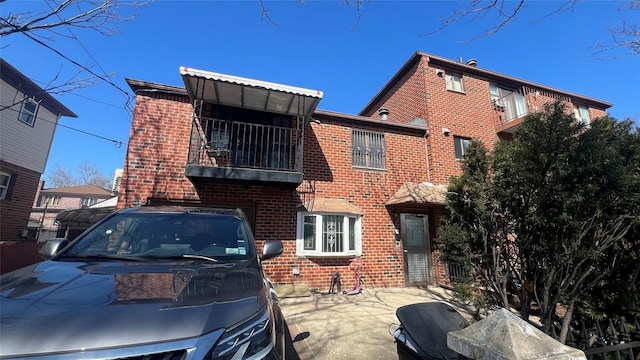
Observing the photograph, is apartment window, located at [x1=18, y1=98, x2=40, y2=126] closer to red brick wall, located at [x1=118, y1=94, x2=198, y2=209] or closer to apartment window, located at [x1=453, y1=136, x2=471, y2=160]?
red brick wall, located at [x1=118, y1=94, x2=198, y2=209]

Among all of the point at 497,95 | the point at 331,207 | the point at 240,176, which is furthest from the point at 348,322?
the point at 497,95

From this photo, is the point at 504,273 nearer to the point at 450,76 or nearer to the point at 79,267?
the point at 79,267

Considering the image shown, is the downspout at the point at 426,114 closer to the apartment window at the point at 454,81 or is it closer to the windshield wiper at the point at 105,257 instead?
the apartment window at the point at 454,81

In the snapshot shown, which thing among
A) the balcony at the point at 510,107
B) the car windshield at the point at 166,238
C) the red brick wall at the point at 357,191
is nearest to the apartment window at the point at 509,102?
the balcony at the point at 510,107

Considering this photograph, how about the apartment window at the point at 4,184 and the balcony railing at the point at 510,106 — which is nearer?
the balcony railing at the point at 510,106

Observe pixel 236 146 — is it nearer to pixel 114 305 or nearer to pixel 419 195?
pixel 419 195

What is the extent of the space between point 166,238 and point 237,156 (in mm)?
5342

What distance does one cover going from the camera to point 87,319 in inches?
43.4

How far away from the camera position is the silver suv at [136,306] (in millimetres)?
1031

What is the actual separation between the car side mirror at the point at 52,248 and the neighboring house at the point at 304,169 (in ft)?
12.4

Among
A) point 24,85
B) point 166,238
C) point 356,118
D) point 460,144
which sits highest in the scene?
point 24,85

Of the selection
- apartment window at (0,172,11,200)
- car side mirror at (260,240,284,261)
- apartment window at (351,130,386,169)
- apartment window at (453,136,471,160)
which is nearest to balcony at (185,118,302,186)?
apartment window at (351,130,386,169)

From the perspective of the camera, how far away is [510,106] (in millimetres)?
11148

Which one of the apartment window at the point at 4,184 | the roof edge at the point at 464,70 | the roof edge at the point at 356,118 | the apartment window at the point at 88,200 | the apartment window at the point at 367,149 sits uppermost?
the roof edge at the point at 464,70
